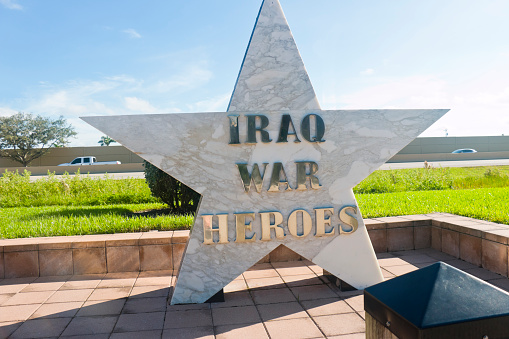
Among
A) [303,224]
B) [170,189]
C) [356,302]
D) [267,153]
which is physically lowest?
[356,302]

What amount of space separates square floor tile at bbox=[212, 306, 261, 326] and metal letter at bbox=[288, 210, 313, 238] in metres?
0.94

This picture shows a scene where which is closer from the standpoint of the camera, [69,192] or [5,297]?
[5,297]

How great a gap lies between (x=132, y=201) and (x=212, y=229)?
7734 millimetres

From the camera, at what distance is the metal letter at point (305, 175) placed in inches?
171

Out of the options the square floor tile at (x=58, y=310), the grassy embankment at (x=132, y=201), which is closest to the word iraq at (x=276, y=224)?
the square floor tile at (x=58, y=310)

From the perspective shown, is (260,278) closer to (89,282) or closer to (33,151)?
(89,282)

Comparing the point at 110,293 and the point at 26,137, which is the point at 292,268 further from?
the point at 26,137

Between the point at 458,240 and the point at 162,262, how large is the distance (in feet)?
14.0

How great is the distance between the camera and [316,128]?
4.35 m

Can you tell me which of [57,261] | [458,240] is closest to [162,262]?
[57,261]

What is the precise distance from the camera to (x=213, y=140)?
419cm

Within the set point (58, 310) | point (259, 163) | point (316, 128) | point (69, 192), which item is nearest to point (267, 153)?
point (259, 163)

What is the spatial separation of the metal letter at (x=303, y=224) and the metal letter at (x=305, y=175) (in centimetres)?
29

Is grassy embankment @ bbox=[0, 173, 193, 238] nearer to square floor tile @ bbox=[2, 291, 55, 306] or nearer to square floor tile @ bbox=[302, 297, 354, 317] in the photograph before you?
square floor tile @ bbox=[2, 291, 55, 306]
